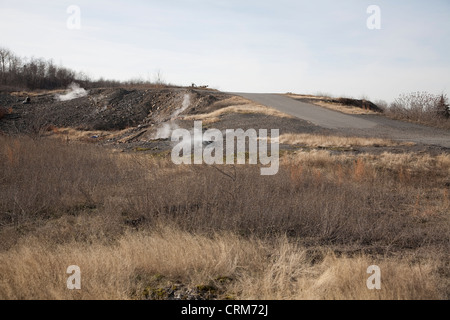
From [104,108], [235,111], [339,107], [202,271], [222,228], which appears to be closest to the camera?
[202,271]

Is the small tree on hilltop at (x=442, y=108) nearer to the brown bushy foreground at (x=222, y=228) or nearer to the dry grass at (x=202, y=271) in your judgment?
the brown bushy foreground at (x=222, y=228)

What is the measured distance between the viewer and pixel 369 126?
62.9 ft

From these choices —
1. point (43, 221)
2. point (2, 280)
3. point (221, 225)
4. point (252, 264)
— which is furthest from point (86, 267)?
point (43, 221)

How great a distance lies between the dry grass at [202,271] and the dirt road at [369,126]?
11454 millimetres

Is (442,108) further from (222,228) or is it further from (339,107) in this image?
(222,228)

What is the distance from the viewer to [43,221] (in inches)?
276

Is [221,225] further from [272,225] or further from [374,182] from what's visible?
[374,182]

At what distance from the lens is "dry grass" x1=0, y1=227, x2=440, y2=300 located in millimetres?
3979

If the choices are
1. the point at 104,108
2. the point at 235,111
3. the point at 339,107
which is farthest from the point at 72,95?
the point at 339,107

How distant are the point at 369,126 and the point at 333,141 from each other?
18.4 feet

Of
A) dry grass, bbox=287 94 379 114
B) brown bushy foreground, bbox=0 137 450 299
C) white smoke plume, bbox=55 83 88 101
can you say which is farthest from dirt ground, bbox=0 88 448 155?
brown bushy foreground, bbox=0 137 450 299

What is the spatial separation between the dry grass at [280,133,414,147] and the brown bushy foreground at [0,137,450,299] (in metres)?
2.34

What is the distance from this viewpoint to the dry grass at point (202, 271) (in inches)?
157

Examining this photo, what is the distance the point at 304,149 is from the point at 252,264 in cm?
958
